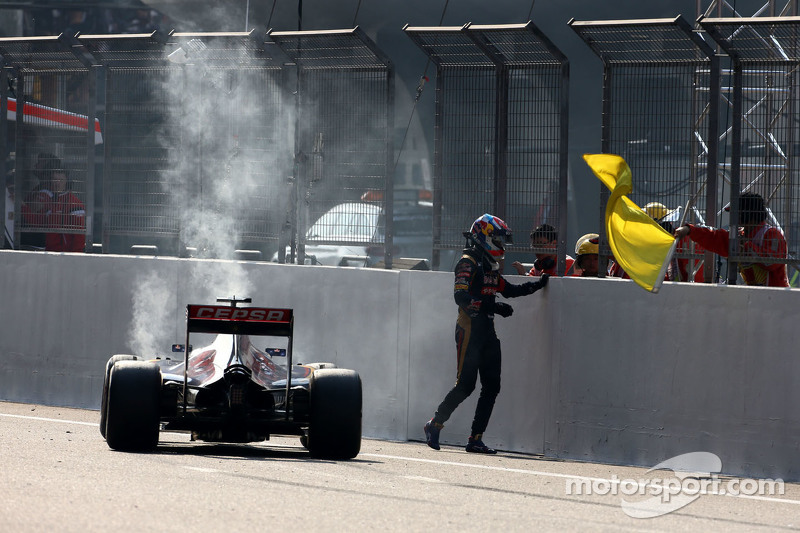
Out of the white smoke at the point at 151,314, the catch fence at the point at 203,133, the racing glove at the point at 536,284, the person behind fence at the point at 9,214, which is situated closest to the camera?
the racing glove at the point at 536,284

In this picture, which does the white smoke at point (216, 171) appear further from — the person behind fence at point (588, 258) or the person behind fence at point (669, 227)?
the person behind fence at point (669, 227)

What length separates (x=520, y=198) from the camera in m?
11.5

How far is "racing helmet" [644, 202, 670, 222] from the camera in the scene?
10.8 metres

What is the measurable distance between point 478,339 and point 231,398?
249cm

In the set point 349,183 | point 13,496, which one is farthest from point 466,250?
point 13,496

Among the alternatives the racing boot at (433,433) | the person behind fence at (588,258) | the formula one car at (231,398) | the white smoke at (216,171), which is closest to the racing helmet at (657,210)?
the person behind fence at (588,258)

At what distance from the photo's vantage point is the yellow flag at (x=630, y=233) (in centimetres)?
1004

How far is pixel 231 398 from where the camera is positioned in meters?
9.26

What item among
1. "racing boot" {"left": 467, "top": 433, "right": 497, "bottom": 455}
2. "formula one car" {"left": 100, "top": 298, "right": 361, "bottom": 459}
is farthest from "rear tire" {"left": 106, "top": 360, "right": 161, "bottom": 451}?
"racing boot" {"left": 467, "top": 433, "right": 497, "bottom": 455}

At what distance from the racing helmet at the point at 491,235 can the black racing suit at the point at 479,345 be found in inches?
8.8

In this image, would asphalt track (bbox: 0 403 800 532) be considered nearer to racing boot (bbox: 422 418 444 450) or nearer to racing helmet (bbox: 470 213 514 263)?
racing boot (bbox: 422 418 444 450)

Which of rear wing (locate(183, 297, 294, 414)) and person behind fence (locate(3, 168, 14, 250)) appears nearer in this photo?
rear wing (locate(183, 297, 294, 414))

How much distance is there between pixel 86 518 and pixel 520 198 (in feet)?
19.4

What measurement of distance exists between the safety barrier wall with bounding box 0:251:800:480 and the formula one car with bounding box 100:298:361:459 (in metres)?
1.97
